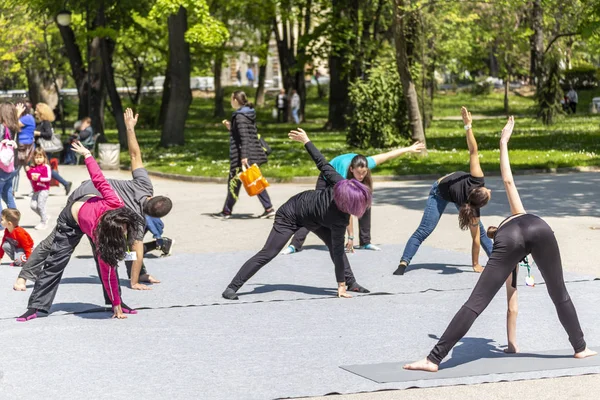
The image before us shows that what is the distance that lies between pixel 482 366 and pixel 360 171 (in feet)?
12.2

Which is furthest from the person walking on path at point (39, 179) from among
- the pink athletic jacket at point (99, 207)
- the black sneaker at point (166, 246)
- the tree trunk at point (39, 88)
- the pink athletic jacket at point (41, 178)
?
the tree trunk at point (39, 88)

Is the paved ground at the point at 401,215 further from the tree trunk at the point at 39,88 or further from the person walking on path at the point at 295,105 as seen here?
the tree trunk at the point at 39,88

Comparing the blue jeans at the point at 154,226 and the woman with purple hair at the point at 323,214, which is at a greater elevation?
the woman with purple hair at the point at 323,214

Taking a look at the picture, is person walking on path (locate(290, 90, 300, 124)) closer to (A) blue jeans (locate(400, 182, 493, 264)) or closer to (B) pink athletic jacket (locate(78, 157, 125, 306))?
(A) blue jeans (locate(400, 182, 493, 264))

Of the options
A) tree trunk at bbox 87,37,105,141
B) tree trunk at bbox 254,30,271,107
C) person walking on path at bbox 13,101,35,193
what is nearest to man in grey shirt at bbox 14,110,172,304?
person walking on path at bbox 13,101,35,193

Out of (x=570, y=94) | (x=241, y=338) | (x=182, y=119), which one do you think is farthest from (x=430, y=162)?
(x=570, y=94)

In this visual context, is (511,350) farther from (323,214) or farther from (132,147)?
(132,147)

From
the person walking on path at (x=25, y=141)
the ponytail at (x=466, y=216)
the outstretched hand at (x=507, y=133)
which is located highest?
the outstretched hand at (x=507, y=133)

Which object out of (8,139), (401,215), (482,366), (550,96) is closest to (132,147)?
(482,366)

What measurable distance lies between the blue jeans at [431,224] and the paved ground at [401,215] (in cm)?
81

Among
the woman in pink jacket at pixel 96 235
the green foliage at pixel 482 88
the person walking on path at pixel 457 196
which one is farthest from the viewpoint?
the green foliage at pixel 482 88

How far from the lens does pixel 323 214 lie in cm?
999

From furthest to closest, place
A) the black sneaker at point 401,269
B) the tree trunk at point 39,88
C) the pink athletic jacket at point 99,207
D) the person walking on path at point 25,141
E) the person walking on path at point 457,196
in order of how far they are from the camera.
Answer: the tree trunk at point 39,88 → the person walking on path at point 25,141 → the black sneaker at point 401,269 → the person walking on path at point 457,196 → the pink athletic jacket at point 99,207

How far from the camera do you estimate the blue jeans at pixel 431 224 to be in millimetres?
11961
